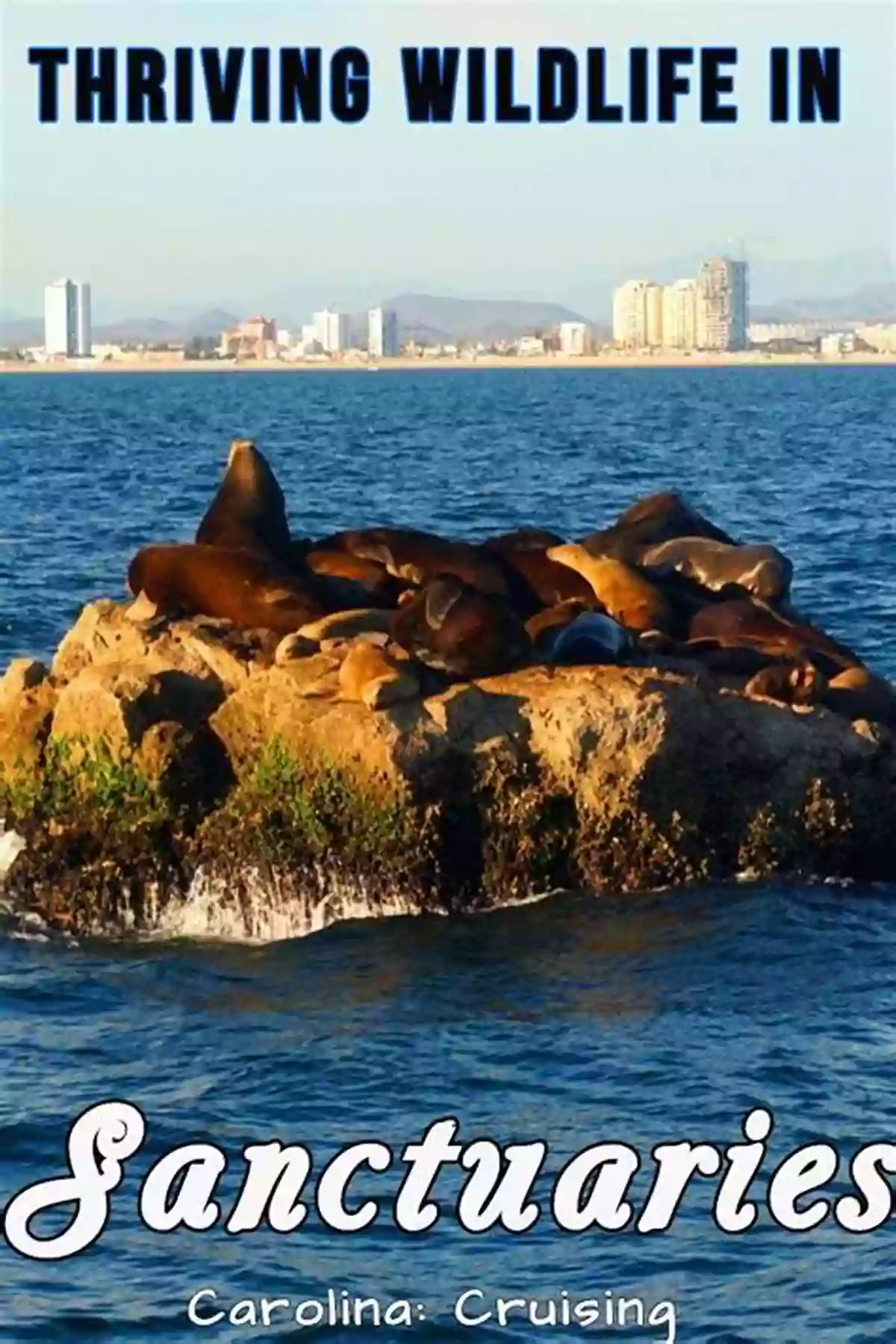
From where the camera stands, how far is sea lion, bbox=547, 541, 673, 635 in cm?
2127

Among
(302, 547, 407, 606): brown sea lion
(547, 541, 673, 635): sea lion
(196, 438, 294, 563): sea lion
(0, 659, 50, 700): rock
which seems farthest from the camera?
(196, 438, 294, 563): sea lion

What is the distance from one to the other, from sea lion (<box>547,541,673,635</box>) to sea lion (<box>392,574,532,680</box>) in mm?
1458

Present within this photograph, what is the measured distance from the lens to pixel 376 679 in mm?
18828

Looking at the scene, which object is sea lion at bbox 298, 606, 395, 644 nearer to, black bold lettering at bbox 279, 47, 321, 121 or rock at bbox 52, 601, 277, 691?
rock at bbox 52, 601, 277, 691

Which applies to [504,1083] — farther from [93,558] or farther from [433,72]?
[93,558]

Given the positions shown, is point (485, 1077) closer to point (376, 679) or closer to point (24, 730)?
point (376, 679)

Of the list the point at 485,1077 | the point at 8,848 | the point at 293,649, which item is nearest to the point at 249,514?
the point at 293,649

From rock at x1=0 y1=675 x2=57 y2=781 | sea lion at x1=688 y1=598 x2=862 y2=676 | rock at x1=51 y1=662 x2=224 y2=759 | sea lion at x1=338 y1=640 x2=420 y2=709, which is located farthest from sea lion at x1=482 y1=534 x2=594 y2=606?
rock at x1=0 y1=675 x2=57 y2=781

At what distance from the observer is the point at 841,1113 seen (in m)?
15.3

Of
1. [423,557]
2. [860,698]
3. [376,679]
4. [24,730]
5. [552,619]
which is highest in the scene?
[423,557]

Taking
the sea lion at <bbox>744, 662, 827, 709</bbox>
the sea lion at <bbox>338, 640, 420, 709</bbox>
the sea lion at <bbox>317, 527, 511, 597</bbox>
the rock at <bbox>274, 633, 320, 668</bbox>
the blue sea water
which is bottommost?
the blue sea water

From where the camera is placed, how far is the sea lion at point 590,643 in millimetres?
19812

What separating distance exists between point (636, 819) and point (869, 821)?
167cm

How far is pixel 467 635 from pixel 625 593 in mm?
2194
